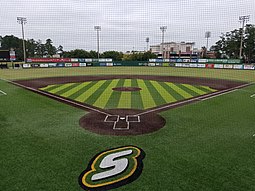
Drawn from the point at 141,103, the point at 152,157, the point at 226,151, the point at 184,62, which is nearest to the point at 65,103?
the point at 141,103

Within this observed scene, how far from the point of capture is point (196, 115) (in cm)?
873

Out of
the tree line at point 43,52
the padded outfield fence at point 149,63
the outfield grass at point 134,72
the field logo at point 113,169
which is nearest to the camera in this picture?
the field logo at point 113,169

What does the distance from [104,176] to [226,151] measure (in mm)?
3314

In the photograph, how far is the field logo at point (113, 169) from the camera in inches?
158

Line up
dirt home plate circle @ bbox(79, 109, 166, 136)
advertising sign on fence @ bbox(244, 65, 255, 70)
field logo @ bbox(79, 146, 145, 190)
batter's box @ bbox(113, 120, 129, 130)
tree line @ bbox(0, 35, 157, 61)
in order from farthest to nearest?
tree line @ bbox(0, 35, 157, 61) → advertising sign on fence @ bbox(244, 65, 255, 70) → batter's box @ bbox(113, 120, 129, 130) → dirt home plate circle @ bbox(79, 109, 166, 136) → field logo @ bbox(79, 146, 145, 190)

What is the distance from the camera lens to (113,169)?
4535mm

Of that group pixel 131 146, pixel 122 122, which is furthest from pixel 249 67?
pixel 131 146

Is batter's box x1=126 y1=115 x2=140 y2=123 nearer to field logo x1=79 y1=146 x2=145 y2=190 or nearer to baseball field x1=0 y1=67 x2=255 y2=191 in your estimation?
baseball field x1=0 y1=67 x2=255 y2=191

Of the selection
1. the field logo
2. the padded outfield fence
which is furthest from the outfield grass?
the field logo

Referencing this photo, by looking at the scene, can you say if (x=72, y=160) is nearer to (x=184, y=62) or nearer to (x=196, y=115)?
(x=196, y=115)

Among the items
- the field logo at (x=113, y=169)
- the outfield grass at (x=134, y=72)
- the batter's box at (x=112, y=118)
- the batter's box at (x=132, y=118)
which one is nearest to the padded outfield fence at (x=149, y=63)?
the outfield grass at (x=134, y=72)

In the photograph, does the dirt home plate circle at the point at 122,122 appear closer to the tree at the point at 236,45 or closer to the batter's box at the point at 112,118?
the batter's box at the point at 112,118

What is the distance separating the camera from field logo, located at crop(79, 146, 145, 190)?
13.2 feet

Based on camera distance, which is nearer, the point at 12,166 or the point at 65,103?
the point at 12,166
